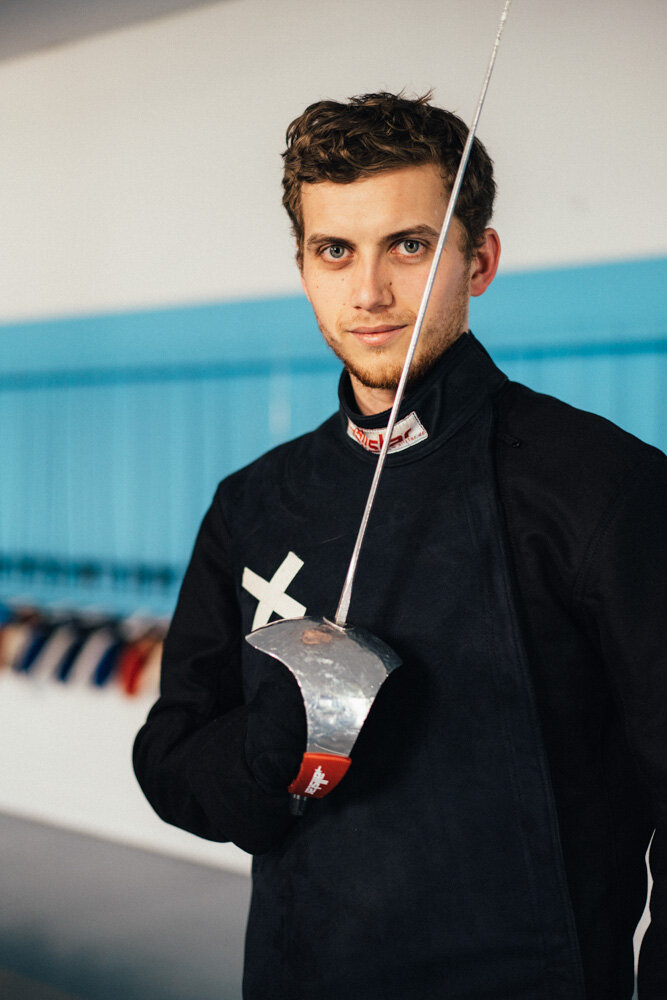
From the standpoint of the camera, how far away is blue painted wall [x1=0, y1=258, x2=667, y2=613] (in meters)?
2.01

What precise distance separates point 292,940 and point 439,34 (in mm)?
1834

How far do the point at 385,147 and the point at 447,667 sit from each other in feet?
1.68

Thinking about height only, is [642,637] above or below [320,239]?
below

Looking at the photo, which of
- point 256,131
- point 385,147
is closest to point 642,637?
point 385,147

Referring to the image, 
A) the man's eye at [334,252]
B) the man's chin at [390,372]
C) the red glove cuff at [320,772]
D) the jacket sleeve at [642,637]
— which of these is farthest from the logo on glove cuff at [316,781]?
the man's eye at [334,252]

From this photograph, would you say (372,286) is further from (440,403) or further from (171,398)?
(171,398)

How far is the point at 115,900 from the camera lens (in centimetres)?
229

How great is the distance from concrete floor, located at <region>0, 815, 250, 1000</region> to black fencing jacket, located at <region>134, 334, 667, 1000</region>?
112 cm

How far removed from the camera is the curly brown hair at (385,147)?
0.89 metres

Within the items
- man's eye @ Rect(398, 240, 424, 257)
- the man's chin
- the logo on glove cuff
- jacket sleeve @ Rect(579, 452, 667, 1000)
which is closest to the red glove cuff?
the logo on glove cuff

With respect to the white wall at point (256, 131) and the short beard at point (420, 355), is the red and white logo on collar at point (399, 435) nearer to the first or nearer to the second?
the short beard at point (420, 355)

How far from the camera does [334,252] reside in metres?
0.92

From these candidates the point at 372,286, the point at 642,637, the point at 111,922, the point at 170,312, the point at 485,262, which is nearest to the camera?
the point at 642,637

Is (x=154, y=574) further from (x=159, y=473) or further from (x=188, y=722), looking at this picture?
(x=188, y=722)
